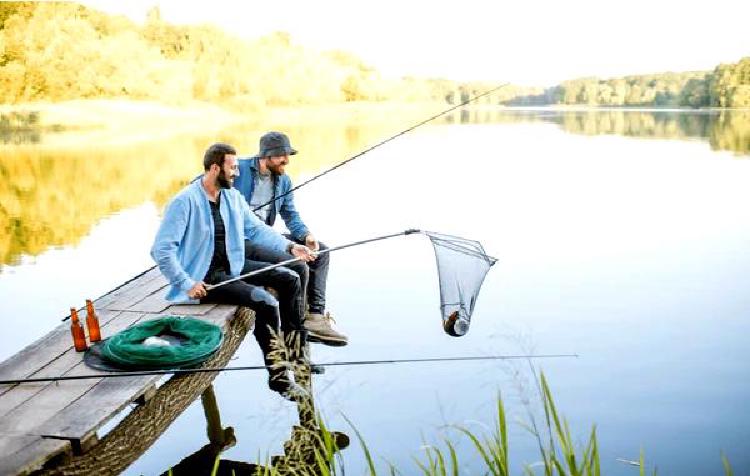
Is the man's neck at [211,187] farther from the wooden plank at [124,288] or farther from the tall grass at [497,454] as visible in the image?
the tall grass at [497,454]

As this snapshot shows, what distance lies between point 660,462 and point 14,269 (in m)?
10.9

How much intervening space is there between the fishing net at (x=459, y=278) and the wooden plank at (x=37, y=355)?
2.23m

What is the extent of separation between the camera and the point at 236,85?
5631 centimetres

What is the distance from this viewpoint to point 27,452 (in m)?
2.63

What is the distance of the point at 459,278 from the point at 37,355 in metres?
2.55

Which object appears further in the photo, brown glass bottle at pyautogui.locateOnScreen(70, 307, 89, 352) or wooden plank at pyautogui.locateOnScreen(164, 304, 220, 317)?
wooden plank at pyautogui.locateOnScreen(164, 304, 220, 317)

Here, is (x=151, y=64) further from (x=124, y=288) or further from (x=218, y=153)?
(x=218, y=153)

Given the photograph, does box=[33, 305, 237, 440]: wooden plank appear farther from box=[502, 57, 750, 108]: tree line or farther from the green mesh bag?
box=[502, 57, 750, 108]: tree line

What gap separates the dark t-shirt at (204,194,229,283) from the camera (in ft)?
14.5

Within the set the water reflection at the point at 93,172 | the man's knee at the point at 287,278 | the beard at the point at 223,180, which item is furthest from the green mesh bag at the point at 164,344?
the water reflection at the point at 93,172

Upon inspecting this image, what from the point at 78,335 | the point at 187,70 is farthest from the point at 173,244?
the point at 187,70

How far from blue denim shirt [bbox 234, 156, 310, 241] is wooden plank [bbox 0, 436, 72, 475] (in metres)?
3.01

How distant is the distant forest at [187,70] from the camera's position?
41.2m

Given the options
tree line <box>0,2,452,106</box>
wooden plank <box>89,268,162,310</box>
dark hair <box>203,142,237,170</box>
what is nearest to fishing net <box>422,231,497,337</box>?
dark hair <box>203,142,237,170</box>
